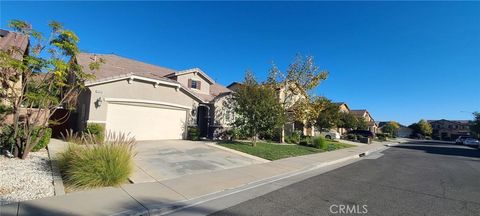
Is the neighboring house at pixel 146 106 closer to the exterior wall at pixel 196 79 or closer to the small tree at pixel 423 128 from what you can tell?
the exterior wall at pixel 196 79

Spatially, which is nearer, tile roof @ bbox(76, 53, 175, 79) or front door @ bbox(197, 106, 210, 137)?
tile roof @ bbox(76, 53, 175, 79)

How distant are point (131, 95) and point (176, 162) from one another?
7.27 meters

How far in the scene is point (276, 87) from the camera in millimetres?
22188

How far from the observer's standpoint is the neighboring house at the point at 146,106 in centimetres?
1443

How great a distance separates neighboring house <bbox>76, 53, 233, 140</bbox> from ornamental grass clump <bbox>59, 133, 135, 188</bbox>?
19.0 feet

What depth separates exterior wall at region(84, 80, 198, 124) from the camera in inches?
554

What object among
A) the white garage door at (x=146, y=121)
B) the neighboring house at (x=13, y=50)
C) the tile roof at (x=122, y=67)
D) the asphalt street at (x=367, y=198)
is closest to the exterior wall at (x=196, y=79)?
the tile roof at (x=122, y=67)

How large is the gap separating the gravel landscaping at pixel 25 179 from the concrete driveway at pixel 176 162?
6.79 feet

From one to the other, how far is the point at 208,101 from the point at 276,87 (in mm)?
6049

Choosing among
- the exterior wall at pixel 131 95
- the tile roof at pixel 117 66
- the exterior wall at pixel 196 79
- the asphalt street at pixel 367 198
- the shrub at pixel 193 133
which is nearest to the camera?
the asphalt street at pixel 367 198

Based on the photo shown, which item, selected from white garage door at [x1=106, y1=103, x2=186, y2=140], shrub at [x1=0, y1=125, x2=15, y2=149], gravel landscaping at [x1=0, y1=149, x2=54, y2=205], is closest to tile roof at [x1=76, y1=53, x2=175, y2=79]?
white garage door at [x1=106, y1=103, x2=186, y2=140]

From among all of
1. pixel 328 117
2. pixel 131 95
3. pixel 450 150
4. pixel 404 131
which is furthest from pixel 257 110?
pixel 404 131

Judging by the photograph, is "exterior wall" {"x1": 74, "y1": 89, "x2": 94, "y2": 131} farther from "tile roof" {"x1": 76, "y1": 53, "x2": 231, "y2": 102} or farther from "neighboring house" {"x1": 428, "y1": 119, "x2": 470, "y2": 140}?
"neighboring house" {"x1": 428, "y1": 119, "x2": 470, "y2": 140}

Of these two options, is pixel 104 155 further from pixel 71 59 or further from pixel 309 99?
pixel 309 99
